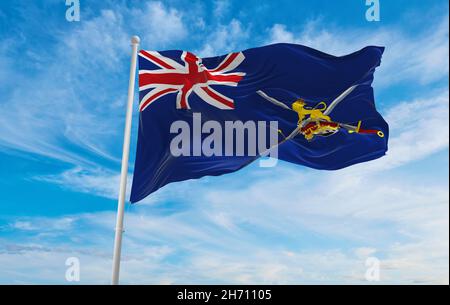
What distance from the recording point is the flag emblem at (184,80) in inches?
446

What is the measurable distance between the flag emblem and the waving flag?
24 millimetres

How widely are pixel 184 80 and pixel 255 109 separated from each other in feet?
6.06

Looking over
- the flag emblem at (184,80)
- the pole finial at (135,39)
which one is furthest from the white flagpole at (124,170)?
Result: the flag emblem at (184,80)

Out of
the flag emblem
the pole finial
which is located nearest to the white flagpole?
the pole finial

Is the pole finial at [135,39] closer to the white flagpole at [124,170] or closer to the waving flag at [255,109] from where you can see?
the white flagpole at [124,170]

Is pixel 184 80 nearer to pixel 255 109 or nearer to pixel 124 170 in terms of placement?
pixel 255 109

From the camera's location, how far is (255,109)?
11719 millimetres

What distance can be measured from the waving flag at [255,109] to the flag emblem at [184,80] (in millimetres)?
24

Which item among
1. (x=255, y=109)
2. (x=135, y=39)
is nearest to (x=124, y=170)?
(x=135, y=39)

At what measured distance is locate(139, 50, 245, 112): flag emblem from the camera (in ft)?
37.2

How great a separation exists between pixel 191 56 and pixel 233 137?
227 centimetres
